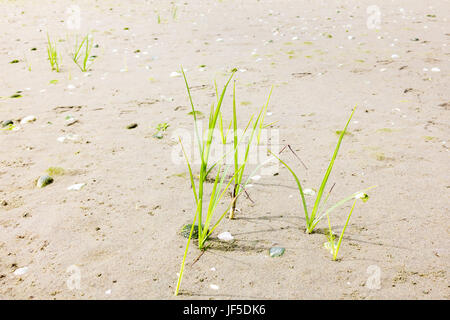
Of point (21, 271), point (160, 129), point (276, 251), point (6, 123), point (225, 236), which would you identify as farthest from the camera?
point (6, 123)

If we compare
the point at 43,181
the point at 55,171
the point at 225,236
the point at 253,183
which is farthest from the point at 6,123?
the point at 225,236

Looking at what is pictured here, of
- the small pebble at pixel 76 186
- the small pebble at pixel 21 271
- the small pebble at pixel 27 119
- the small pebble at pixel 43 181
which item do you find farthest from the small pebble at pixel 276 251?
the small pebble at pixel 27 119

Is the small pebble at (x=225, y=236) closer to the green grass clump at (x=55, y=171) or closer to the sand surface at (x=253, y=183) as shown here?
the sand surface at (x=253, y=183)

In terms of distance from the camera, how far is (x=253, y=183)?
3.00m

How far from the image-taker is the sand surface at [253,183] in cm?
208

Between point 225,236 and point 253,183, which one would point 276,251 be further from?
point 253,183

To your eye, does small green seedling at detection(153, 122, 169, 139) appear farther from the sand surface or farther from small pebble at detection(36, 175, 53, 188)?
small pebble at detection(36, 175, 53, 188)

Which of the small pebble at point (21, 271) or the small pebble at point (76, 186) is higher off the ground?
the small pebble at point (76, 186)

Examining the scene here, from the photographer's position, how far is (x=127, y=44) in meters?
7.07

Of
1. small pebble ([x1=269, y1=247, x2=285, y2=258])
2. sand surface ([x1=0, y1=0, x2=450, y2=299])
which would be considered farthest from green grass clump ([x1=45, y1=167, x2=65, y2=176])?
small pebble ([x1=269, y1=247, x2=285, y2=258])

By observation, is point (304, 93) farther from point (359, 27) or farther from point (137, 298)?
point (359, 27)

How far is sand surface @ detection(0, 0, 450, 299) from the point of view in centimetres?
208

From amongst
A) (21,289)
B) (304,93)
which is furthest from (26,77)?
(21,289)
